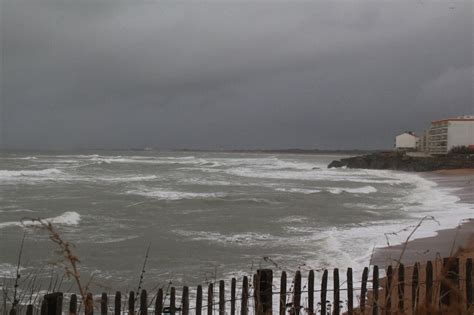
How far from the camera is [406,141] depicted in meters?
113

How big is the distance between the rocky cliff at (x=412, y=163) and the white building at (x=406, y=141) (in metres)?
34.1

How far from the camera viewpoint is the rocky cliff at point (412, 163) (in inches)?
2434

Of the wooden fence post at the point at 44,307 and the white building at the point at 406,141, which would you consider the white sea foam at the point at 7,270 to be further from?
the white building at the point at 406,141

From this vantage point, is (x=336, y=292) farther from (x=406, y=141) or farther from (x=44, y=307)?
(x=406, y=141)

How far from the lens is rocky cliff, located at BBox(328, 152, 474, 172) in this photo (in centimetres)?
6181

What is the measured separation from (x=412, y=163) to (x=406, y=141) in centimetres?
4935

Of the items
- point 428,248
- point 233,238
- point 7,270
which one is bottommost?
point 7,270

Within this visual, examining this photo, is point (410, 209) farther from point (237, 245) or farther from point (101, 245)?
point (101, 245)

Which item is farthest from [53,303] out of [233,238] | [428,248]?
[233,238]

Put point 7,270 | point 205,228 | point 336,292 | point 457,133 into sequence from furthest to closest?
point 457,133 → point 205,228 → point 7,270 → point 336,292

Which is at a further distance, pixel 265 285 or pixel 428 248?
pixel 428 248

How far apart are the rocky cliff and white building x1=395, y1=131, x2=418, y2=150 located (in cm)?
3414

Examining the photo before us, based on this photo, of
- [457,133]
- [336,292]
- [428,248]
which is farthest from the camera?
[457,133]

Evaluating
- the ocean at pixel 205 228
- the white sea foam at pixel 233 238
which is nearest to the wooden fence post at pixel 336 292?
the ocean at pixel 205 228
